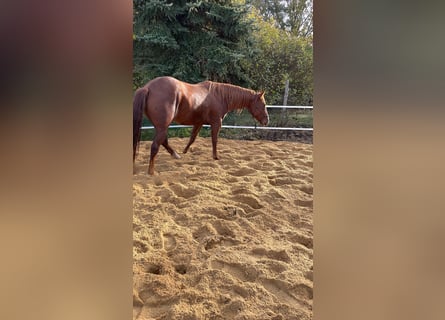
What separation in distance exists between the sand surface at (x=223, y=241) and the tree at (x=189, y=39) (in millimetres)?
2924

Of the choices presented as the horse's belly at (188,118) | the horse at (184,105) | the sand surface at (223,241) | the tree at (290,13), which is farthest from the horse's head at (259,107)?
the tree at (290,13)

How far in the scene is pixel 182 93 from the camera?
379 centimetres

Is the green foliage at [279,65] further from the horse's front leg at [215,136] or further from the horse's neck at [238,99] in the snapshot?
the horse's front leg at [215,136]

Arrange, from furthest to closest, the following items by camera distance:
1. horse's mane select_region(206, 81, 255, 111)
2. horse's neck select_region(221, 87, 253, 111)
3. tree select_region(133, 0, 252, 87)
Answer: tree select_region(133, 0, 252, 87) < horse's neck select_region(221, 87, 253, 111) < horse's mane select_region(206, 81, 255, 111)

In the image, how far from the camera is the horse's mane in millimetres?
4381

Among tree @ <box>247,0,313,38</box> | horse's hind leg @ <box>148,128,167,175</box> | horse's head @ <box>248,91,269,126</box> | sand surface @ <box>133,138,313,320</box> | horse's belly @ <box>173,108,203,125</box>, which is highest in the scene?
tree @ <box>247,0,313,38</box>

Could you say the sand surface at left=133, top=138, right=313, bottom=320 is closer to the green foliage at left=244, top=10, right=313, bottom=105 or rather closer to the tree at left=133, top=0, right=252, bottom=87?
the tree at left=133, top=0, right=252, bottom=87

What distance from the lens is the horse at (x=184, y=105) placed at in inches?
133

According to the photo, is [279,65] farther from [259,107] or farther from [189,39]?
[259,107]

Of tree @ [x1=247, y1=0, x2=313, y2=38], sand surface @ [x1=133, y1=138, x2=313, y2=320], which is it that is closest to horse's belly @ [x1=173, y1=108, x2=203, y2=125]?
sand surface @ [x1=133, y1=138, x2=313, y2=320]

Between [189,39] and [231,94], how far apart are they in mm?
2188
